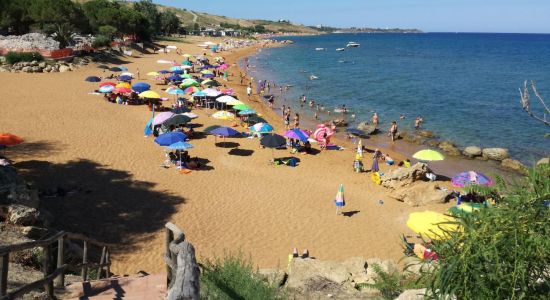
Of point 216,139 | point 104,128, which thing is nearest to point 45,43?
point 104,128

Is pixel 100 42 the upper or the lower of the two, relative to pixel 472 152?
upper

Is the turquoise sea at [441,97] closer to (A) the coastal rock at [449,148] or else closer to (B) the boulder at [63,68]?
(A) the coastal rock at [449,148]

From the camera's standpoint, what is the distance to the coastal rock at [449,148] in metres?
23.5

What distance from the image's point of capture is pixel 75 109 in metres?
24.9

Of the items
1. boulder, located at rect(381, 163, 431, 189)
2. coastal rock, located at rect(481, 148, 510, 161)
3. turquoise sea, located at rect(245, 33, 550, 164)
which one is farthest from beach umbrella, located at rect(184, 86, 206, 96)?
coastal rock, located at rect(481, 148, 510, 161)

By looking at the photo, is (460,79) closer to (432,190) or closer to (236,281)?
(432,190)

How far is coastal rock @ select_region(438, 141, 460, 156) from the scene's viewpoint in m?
23.5

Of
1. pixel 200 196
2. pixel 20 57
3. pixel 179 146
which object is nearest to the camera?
pixel 200 196

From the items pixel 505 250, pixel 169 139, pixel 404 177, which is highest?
pixel 505 250

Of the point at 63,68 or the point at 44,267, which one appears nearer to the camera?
the point at 44,267

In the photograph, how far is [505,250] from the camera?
3848 millimetres

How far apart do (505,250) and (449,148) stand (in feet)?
70.9

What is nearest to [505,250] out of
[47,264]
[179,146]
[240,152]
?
[47,264]

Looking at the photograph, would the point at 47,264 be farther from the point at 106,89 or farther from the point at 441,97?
the point at 441,97
